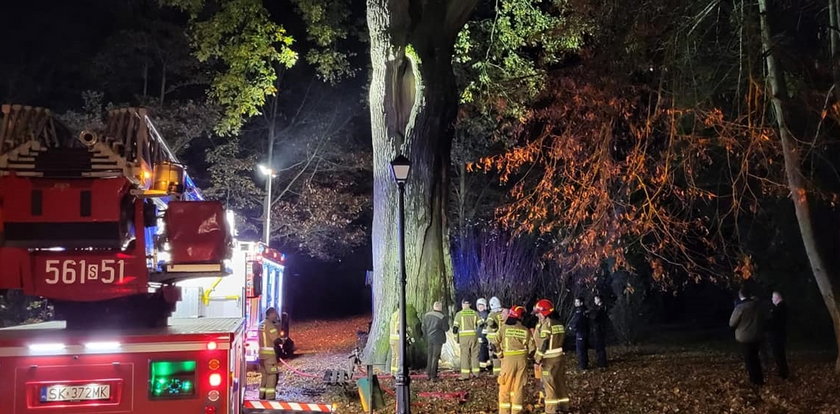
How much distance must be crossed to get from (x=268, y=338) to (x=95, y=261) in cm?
558

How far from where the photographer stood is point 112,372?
5.72 m

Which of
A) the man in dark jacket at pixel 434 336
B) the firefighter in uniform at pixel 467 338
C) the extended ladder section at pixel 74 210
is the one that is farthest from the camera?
the firefighter in uniform at pixel 467 338

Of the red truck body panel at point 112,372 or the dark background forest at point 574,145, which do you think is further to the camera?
the dark background forest at point 574,145

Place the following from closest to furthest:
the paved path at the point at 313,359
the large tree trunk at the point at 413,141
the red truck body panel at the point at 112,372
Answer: the red truck body panel at the point at 112,372
the paved path at the point at 313,359
the large tree trunk at the point at 413,141

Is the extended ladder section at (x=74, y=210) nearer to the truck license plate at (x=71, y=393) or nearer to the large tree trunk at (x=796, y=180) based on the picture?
the truck license plate at (x=71, y=393)

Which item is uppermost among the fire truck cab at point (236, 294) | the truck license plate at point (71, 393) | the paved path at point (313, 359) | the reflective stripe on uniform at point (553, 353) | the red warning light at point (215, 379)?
the fire truck cab at point (236, 294)

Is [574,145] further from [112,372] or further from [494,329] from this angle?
[112,372]

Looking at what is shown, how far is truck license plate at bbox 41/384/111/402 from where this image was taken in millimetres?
5676

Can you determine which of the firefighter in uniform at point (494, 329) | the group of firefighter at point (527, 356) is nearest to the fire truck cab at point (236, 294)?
the firefighter in uniform at point (494, 329)

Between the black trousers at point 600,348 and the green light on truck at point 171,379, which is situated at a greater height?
the green light on truck at point 171,379

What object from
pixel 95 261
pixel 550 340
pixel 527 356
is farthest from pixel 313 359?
pixel 95 261

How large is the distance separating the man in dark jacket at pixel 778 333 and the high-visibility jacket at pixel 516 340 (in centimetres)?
563

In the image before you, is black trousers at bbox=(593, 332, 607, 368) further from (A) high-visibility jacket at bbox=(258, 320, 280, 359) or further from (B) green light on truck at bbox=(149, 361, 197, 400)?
(B) green light on truck at bbox=(149, 361, 197, 400)

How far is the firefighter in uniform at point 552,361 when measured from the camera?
387 inches
